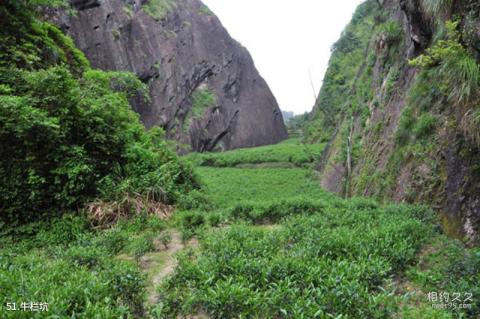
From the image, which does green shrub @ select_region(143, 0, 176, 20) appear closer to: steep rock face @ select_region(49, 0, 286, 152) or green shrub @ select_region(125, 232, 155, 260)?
steep rock face @ select_region(49, 0, 286, 152)

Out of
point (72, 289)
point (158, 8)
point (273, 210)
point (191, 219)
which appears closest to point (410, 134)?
point (273, 210)

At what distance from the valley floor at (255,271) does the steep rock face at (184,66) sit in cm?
1879

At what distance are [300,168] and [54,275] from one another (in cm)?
2282

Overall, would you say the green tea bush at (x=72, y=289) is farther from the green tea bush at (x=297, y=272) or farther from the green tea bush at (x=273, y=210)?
the green tea bush at (x=273, y=210)

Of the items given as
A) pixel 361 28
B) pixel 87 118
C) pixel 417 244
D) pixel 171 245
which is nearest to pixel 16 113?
pixel 87 118

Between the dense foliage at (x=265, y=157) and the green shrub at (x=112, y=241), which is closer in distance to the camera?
the green shrub at (x=112, y=241)

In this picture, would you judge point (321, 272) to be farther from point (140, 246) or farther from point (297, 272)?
point (140, 246)

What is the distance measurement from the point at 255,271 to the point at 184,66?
3329cm

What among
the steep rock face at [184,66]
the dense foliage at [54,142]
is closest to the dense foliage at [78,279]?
the dense foliage at [54,142]

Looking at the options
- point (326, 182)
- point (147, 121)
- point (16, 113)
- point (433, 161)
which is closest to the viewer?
point (16, 113)

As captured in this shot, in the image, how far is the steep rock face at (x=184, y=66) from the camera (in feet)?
82.0

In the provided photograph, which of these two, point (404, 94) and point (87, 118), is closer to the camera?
point (87, 118)

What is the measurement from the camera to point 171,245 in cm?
574

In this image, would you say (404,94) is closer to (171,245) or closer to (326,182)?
(326,182)
